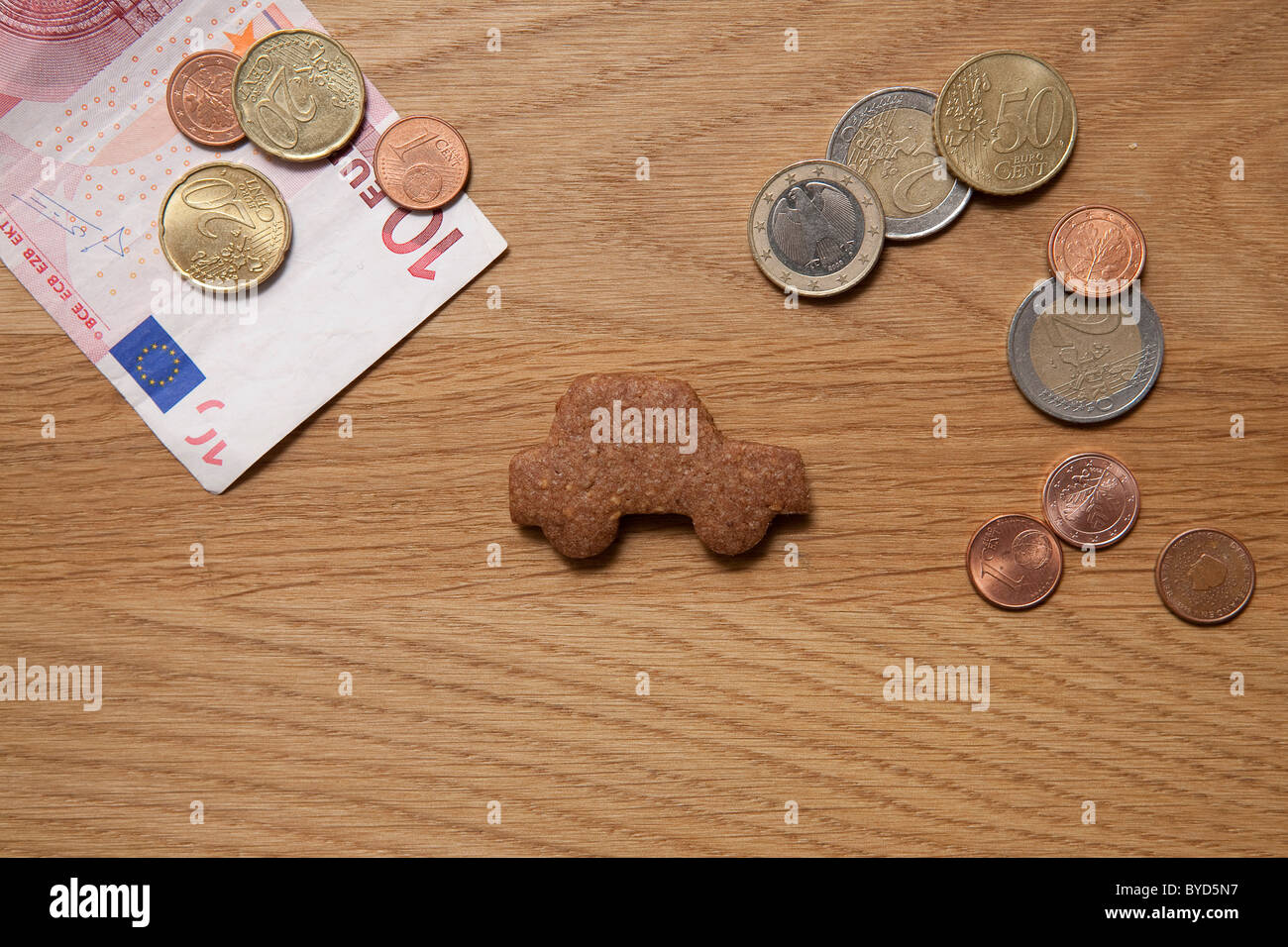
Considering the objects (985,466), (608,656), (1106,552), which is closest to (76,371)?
(608,656)

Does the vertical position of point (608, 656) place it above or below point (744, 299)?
below

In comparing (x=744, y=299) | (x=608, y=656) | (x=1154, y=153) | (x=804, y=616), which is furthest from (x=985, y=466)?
(x=608, y=656)

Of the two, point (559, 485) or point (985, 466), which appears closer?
point (559, 485)

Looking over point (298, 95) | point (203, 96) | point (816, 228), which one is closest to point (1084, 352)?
point (816, 228)

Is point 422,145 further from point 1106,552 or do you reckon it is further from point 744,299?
point 1106,552

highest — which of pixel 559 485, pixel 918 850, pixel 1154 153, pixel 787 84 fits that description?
pixel 787 84

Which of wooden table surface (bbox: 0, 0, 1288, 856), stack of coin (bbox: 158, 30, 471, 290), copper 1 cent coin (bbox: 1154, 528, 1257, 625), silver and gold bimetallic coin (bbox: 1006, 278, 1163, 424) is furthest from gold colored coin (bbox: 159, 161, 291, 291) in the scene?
copper 1 cent coin (bbox: 1154, 528, 1257, 625)

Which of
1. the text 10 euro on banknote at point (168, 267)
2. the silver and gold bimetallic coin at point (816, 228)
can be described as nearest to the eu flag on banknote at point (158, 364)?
the text 10 euro on banknote at point (168, 267)
